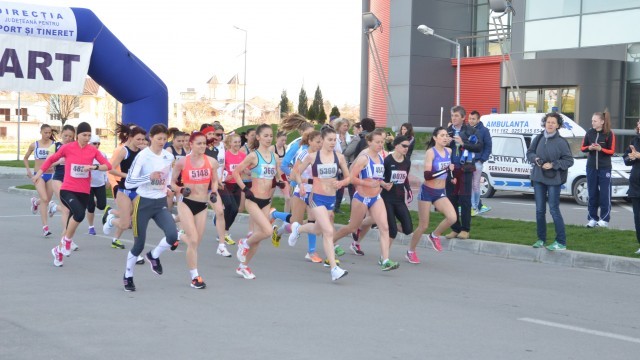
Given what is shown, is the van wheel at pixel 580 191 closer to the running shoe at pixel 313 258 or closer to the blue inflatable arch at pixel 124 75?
the blue inflatable arch at pixel 124 75

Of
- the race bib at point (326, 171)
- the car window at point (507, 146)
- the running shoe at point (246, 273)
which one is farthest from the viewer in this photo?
the car window at point (507, 146)

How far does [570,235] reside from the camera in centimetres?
1262

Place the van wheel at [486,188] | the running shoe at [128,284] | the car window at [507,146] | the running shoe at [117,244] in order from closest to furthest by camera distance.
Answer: the running shoe at [128,284], the running shoe at [117,244], the car window at [507,146], the van wheel at [486,188]

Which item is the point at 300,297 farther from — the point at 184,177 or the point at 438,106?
the point at 438,106

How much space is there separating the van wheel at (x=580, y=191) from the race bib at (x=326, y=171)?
10891 millimetres

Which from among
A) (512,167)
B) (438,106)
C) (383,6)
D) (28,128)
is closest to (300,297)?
(512,167)

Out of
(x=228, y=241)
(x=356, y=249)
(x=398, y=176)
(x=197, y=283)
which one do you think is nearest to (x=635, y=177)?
(x=398, y=176)

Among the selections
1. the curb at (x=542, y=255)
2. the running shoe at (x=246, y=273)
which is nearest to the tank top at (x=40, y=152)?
the curb at (x=542, y=255)

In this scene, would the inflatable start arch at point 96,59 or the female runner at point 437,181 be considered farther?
the inflatable start arch at point 96,59

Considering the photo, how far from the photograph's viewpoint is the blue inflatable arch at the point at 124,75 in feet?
48.2

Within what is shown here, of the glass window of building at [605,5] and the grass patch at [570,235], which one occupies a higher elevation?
the glass window of building at [605,5]

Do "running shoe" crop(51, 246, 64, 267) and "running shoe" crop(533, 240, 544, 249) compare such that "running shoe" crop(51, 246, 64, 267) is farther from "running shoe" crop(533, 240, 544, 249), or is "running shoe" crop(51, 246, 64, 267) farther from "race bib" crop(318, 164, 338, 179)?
"running shoe" crop(533, 240, 544, 249)

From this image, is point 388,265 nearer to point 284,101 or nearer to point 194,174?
point 194,174

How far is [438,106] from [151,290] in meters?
36.5
